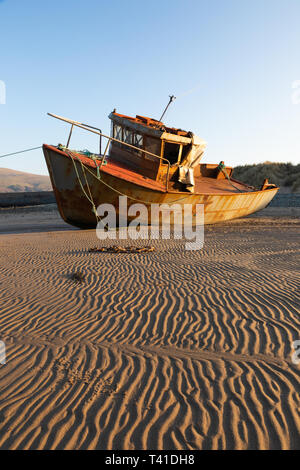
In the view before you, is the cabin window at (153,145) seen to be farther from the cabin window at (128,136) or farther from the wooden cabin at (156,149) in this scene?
the cabin window at (128,136)

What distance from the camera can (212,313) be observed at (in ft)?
15.6

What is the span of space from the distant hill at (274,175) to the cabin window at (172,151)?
19.8m

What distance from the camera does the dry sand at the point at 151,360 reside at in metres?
2.48

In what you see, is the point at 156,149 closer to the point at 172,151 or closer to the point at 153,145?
the point at 153,145

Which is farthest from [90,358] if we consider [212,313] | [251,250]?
[251,250]

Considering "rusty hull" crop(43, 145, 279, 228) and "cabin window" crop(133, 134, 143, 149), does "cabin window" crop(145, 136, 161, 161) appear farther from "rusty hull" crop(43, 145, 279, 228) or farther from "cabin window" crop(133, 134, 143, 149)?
"rusty hull" crop(43, 145, 279, 228)

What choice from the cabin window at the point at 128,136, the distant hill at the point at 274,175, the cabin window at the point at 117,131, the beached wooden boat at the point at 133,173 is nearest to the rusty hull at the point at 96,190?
the beached wooden boat at the point at 133,173

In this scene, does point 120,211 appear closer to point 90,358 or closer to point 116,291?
point 116,291

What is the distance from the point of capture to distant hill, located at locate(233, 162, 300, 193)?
31781mm

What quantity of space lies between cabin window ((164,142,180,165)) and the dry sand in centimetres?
859

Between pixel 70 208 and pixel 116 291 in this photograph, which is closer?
pixel 116 291

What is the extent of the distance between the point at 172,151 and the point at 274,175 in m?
22.9

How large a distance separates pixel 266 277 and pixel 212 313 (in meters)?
2.42

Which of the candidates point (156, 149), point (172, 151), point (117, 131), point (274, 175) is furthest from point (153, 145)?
point (274, 175)
